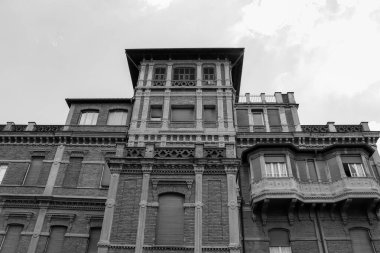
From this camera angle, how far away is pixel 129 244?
17.4 m

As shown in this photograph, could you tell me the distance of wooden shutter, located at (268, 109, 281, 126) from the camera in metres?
27.4

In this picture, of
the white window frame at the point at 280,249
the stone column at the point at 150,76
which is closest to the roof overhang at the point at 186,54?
the stone column at the point at 150,76

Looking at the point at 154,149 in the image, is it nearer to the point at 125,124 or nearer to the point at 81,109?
the point at 125,124

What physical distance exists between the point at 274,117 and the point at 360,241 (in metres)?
9.95

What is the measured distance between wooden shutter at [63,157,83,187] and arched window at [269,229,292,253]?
12.4 m

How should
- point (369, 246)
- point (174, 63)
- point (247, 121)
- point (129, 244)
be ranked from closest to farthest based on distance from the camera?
point (129, 244) < point (369, 246) < point (247, 121) < point (174, 63)

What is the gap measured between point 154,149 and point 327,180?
10.5 metres

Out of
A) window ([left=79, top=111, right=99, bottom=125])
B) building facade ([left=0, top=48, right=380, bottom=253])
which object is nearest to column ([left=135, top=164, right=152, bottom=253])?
building facade ([left=0, top=48, right=380, bottom=253])

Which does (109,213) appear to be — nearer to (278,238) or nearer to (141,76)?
(278,238)

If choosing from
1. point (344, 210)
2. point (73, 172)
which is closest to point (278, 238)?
point (344, 210)

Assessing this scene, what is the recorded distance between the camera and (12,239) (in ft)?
74.1

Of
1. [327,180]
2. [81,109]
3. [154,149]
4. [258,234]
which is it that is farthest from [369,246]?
[81,109]

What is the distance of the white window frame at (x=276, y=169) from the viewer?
75.5 ft

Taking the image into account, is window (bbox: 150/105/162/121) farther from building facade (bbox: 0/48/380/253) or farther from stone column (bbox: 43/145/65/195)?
stone column (bbox: 43/145/65/195)
